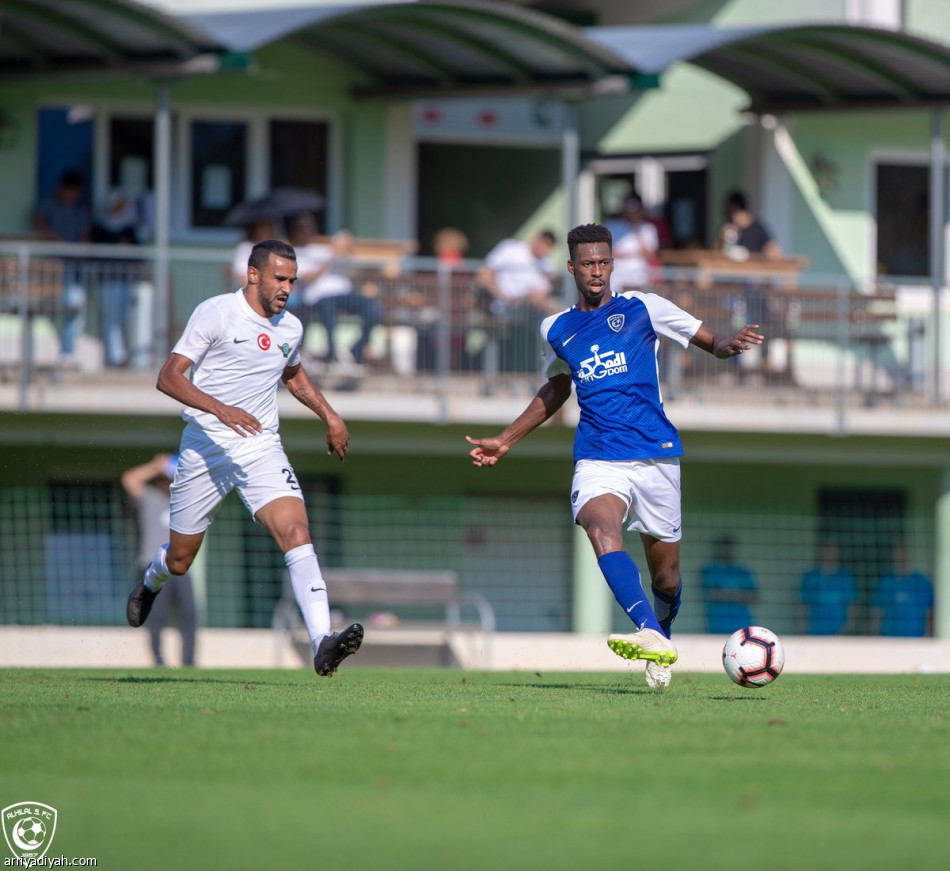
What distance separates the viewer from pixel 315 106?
24.2 meters

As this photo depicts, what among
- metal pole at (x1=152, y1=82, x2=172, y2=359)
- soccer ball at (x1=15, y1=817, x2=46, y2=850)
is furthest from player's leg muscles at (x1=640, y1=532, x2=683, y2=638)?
metal pole at (x1=152, y1=82, x2=172, y2=359)

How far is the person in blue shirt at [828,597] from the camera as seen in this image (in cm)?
2102

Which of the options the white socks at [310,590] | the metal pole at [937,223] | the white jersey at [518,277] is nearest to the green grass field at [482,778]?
the white socks at [310,590]

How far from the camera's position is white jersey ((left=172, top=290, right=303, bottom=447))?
9867mm

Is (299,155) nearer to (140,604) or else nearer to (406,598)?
(406,598)

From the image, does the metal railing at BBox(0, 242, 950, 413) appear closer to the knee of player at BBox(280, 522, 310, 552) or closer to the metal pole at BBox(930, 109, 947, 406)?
the metal pole at BBox(930, 109, 947, 406)

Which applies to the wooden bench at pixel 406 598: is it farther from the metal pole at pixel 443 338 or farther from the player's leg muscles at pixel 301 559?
the player's leg muscles at pixel 301 559

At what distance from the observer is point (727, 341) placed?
9469 millimetres

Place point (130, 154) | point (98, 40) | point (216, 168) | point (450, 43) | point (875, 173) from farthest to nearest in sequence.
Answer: point (875, 173), point (216, 168), point (130, 154), point (450, 43), point (98, 40)

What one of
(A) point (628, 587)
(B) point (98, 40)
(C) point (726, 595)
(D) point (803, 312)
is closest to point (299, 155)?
(B) point (98, 40)

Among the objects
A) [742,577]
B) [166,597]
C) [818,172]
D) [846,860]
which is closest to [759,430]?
[742,577]

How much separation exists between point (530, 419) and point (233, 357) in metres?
1.70

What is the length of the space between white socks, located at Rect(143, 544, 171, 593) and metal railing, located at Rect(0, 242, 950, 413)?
8.46 meters

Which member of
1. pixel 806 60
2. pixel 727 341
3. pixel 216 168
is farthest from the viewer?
pixel 216 168
